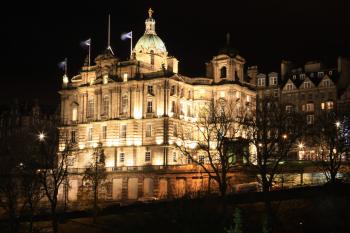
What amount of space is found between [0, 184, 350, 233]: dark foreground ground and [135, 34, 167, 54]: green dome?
55955 millimetres

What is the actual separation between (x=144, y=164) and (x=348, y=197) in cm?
5793

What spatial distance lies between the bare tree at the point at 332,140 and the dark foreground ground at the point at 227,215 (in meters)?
8.74

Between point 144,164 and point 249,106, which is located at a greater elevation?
point 249,106

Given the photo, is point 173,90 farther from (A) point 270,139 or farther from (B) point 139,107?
(A) point 270,139

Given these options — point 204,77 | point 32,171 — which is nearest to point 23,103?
point 204,77

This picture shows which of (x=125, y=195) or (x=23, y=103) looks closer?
(x=125, y=195)

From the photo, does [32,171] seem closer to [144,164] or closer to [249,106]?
[144,164]

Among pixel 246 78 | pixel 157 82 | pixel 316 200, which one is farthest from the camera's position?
pixel 246 78

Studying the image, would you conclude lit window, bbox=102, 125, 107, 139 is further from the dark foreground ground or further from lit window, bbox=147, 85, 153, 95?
the dark foreground ground

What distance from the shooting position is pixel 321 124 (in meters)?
100

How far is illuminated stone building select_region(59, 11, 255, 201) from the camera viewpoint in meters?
115

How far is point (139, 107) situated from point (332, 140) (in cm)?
4823

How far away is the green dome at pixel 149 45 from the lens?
131 metres

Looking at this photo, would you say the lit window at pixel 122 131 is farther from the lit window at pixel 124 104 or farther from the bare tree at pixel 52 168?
the bare tree at pixel 52 168
